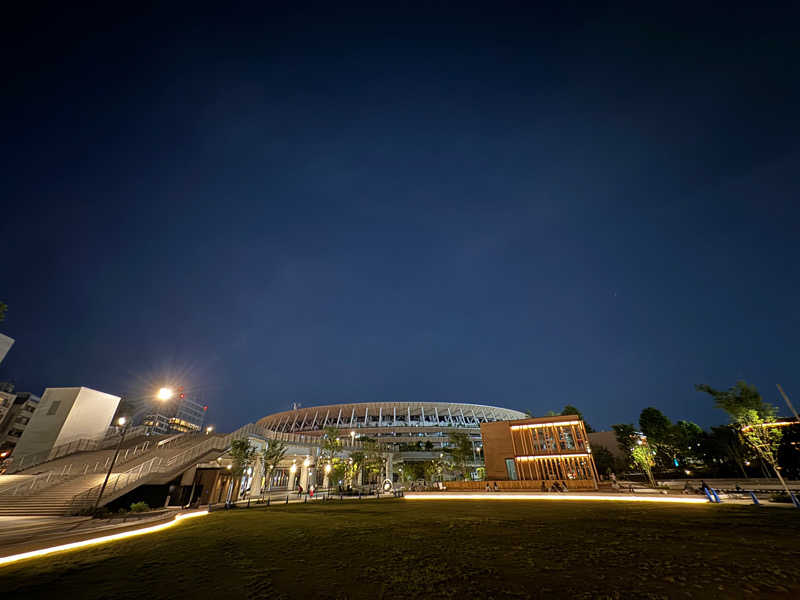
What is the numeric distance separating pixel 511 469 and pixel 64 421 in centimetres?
4822

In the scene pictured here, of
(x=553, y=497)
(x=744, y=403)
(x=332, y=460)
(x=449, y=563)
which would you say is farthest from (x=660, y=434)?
(x=449, y=563)

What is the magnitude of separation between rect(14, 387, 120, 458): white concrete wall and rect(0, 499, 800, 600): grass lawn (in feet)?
108

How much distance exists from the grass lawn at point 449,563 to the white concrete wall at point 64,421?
32.8 metres

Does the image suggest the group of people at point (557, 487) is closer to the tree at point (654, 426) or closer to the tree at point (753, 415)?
the tree at point (753, 415)

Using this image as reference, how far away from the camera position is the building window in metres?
37.1

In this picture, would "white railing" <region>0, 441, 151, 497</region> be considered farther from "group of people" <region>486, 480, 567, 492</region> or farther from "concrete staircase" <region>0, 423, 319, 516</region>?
"group of people" <region>486, 480, 567, 492</region>

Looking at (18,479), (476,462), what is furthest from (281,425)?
(18,479)

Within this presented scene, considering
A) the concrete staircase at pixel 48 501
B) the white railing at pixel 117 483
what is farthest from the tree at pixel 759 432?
the concrete staircase at pixel 48 501

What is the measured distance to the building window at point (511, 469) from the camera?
37.1m

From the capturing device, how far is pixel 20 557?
991 centimetres

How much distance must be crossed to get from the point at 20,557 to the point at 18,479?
2350 cm

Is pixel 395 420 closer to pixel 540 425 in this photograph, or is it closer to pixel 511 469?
pixel 511 469

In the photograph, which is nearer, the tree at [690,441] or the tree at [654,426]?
the tree at [654,426]

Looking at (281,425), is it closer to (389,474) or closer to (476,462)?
(389,474)
